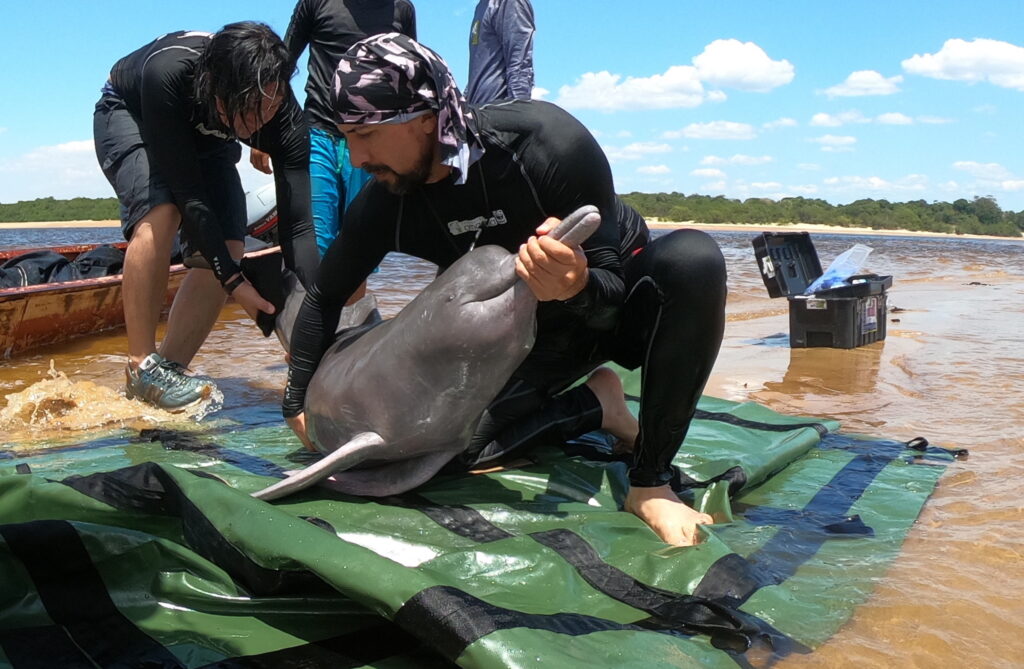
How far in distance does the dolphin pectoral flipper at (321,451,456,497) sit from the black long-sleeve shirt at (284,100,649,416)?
1.32ft

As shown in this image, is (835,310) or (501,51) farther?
(835,310)

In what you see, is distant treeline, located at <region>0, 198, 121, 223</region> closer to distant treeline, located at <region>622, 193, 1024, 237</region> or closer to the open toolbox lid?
distant treeline, located at <region>622, 193, 1024, 237</region>

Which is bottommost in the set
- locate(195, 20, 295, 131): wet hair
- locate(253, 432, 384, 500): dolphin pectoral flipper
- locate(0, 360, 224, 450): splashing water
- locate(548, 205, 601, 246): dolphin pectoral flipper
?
locate(0, 360, 224, 450): splashing water

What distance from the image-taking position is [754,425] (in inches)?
132

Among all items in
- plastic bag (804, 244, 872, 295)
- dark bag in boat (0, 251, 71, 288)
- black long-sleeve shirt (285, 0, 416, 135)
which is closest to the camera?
black long-sleeve shirt (285, 0, 416, 135)

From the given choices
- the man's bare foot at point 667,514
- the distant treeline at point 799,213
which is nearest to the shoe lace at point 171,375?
the man's bare foot at point 667,514

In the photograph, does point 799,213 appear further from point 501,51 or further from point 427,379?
point 427,379

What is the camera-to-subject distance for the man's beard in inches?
87.8

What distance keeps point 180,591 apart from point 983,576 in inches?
69.6

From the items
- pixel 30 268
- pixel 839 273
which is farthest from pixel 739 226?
pixel 30 268

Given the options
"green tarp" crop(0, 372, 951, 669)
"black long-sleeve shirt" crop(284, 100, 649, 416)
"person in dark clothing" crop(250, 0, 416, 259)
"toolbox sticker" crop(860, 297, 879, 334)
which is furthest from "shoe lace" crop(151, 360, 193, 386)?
"toolbox sticker" crop(860, 297, 879, 334)

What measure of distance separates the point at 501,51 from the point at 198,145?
59.9 inches

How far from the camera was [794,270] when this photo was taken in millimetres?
6816

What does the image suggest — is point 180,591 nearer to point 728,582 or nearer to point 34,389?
point 728,582
